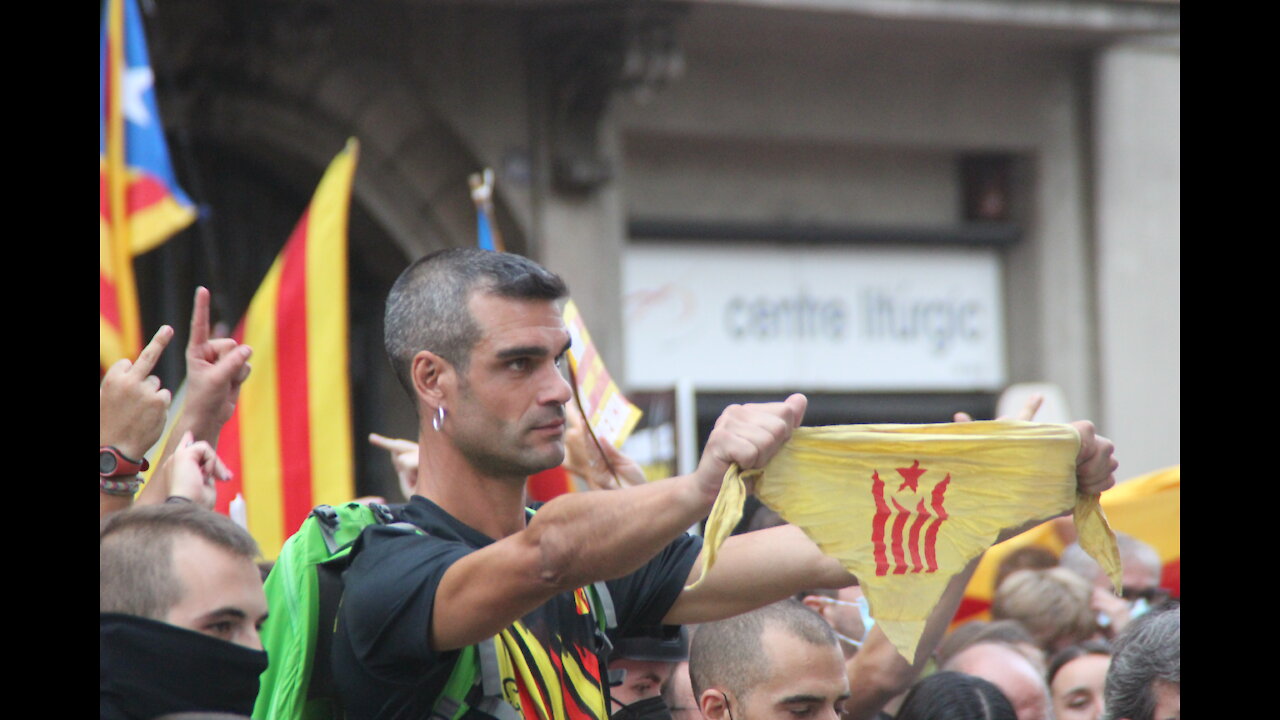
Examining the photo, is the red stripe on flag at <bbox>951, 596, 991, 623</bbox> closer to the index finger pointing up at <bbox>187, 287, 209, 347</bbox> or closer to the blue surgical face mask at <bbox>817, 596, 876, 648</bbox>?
the blue surgical face mask at <bbox>817, 596, 876, 648</bbox>

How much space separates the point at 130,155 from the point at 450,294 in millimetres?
4020

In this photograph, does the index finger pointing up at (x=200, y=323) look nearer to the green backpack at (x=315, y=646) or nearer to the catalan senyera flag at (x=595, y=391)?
the green backpack at (x=315, y=646)

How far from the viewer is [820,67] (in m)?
10.5

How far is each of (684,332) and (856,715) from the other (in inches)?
266

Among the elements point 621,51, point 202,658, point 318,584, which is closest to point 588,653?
point 318,584

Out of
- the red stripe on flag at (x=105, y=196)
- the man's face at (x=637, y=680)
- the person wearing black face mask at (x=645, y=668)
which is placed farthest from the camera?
the red stripe on flag at (x=105, y=196)

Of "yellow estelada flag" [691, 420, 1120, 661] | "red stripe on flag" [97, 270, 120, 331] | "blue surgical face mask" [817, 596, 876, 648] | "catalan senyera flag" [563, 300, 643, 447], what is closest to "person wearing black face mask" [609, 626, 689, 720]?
"catalan senyera flag" [563, 300, 643, 447]

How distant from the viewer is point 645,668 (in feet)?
12.0

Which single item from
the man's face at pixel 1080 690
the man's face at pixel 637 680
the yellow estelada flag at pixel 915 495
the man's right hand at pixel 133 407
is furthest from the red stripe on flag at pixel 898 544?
the man's face at pixel 1080 690

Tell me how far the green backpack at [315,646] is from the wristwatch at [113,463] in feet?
1.43

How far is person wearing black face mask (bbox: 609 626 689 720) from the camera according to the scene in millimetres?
3504

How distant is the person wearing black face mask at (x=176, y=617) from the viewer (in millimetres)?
2268

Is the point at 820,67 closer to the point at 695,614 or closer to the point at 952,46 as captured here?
the point at 952,46
